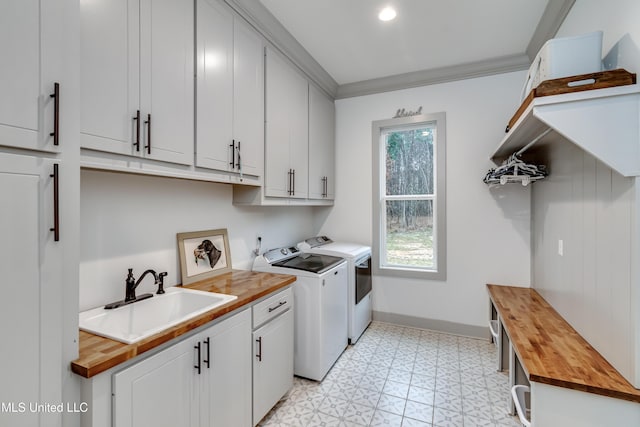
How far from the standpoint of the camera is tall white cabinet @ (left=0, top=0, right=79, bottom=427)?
83 centimetres

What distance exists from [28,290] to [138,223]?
2.83 ft

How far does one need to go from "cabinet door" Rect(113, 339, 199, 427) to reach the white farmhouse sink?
0.40ft

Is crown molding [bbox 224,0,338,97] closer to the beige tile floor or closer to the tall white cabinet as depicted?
the tall white cabinet

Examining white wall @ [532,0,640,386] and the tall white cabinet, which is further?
white wall @ [532,0,640,386]

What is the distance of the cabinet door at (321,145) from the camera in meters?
3.02

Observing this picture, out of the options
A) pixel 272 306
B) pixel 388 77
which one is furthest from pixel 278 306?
pixel 388 77

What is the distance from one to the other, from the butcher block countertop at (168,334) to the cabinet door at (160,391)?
0.26 feet

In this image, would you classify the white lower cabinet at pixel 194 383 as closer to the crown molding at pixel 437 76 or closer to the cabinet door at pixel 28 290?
the cabinet door at pixel 28 290

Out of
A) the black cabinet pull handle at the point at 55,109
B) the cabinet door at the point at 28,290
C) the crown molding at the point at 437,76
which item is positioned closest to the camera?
the cabinet door at the point at 28,290

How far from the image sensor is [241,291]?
1.79 m

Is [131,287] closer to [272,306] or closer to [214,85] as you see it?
[272,306]

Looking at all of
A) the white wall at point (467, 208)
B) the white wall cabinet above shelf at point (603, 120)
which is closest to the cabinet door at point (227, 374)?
the white wall cabinet above shelf at point (603, 120)

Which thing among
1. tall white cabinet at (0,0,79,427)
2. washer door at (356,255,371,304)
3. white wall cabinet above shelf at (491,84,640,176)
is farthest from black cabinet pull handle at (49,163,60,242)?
washer door at (356,255,371,304)

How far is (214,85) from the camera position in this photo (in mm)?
1770
